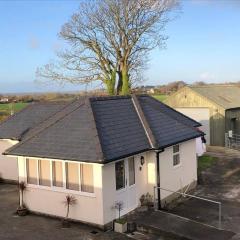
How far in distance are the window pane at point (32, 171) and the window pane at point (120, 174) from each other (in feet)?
10.3

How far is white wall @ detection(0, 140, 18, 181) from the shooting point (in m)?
19.6

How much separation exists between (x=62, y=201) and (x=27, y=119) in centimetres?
728

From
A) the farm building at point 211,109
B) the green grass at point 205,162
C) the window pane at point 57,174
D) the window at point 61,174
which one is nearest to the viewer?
the window at point 61,174

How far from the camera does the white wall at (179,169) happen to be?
1592 cm

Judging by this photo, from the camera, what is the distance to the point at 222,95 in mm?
34781

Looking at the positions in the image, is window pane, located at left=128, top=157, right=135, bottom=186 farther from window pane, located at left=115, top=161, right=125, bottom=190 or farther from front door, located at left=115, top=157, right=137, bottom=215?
window pane, located at left=115, top=161, right=125, bottom=190

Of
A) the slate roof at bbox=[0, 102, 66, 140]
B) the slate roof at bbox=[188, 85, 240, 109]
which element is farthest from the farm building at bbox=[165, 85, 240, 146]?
the slate roof at bbox=[0, 102, 66, 140]

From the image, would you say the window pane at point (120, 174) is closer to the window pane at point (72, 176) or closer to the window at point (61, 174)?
the window at point (61, 174)

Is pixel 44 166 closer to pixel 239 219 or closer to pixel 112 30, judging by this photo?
pixel 239 219

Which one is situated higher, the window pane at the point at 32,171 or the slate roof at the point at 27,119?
the slate roof at the point at 27,119

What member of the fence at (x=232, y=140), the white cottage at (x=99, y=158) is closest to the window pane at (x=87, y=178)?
the white cottage at (x=99, y=158)

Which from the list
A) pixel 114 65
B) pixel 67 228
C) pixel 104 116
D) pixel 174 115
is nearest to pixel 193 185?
pixel 174 115

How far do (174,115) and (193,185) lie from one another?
3407 millimetres

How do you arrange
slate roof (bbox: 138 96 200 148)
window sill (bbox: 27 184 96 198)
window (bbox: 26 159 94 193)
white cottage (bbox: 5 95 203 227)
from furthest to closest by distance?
slate roof (bbox: 138 96 200 148) < window (bbox: 26 159 94 193) < window sill (bbox: 27 184 96 198) < white cottage (bbox: 5 95 203 227)
